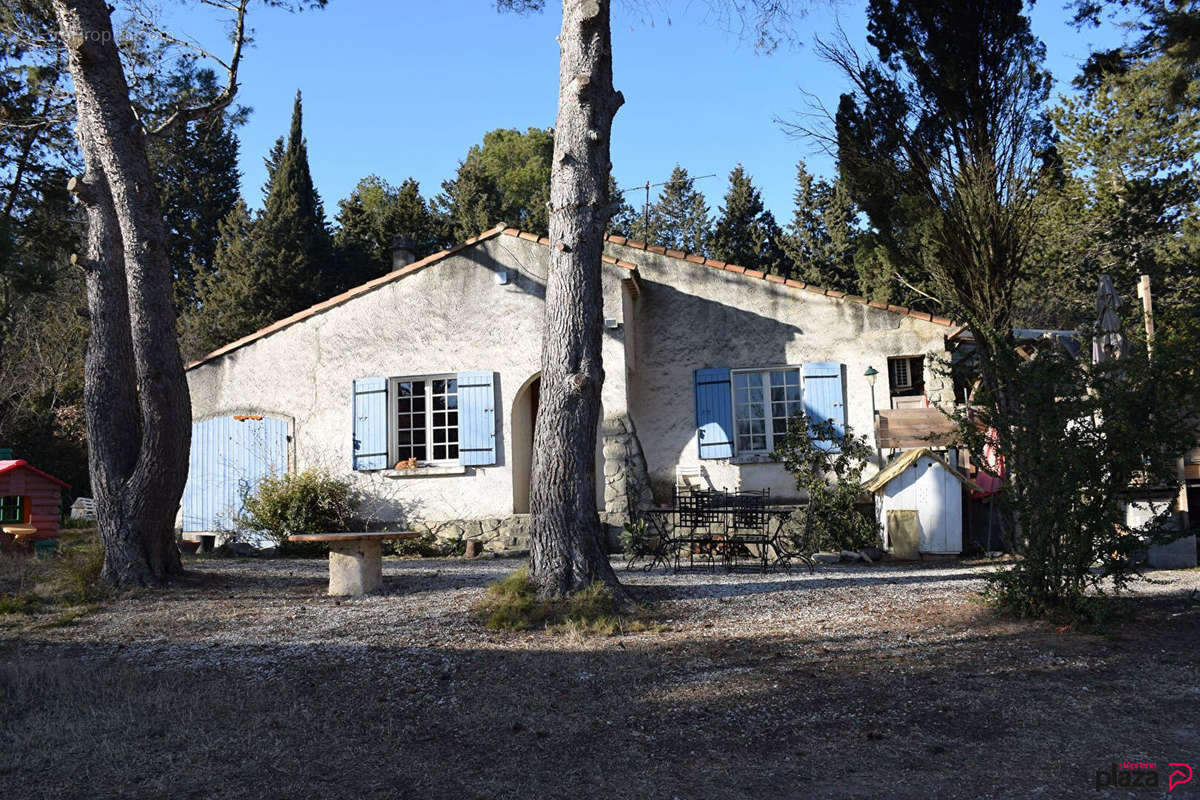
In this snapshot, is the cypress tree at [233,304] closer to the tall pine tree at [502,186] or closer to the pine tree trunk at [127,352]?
the tall pine tree at [502,186]

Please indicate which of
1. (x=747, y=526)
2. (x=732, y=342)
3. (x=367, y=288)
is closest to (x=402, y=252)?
(x=367, y=288)

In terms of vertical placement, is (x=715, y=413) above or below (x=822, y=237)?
below

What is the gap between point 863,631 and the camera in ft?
19.9

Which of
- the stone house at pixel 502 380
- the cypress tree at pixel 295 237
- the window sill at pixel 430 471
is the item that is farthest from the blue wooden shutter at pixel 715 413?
the cypress tree at pixel 295 237

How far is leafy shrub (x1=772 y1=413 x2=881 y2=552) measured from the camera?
1123cm

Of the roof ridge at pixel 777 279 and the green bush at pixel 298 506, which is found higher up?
the roof ridge at pixel 777 279

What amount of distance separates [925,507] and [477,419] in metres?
5.87

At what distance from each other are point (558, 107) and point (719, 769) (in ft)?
17.4

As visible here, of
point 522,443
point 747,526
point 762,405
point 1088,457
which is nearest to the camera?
point 1088,457

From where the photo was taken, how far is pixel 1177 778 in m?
3.55

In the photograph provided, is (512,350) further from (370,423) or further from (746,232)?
(746,232)

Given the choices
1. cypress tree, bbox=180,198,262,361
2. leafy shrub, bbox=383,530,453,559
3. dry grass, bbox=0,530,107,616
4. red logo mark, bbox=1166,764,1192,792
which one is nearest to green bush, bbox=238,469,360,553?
leafy shrub, bbox=383,530,453,559

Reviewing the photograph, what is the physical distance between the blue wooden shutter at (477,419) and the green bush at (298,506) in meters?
1.72

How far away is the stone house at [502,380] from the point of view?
12.5 metres
